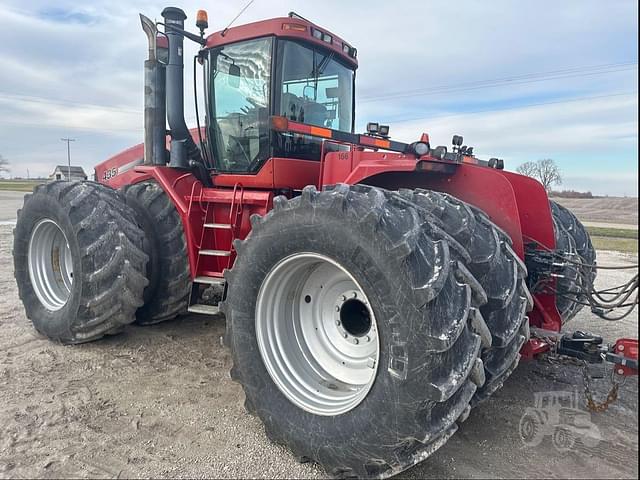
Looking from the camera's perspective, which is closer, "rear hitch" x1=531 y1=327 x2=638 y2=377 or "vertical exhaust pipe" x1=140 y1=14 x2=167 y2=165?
"rear hitch" x1=531 y1=327 x2=638 y2=377

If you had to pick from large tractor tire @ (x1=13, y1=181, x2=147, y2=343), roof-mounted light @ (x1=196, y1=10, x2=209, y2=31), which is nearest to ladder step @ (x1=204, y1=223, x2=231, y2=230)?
large tractor tire @ (x1=13, y1=181, x2=147, y2=343)

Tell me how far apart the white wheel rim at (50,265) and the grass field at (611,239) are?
1107 cm

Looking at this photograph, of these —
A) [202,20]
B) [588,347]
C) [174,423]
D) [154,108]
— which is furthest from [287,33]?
[588,347]

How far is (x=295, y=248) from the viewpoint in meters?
3.04

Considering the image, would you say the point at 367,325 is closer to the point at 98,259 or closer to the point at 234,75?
the point at 98,259

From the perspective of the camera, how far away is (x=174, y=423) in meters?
3.41

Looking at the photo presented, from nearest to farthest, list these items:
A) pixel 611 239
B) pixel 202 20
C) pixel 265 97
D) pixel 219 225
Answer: pixel 265 97, pixel 219 225, pixel 202 20, pixel 611 239

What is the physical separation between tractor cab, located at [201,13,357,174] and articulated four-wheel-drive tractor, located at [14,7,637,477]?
2 centimetres

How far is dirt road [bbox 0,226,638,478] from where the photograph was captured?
9.53 ft

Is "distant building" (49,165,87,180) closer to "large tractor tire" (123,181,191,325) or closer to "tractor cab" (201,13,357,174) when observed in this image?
"large tractor tire" (123,181,191,325)

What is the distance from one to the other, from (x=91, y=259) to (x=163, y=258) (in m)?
0.67

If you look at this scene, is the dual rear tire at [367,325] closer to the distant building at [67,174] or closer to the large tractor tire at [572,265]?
the large tractor tire at [572,265]

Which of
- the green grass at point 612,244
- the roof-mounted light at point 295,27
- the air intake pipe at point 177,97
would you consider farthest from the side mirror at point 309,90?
the green grass at point 612,244

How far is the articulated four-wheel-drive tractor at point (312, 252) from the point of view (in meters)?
2.56
